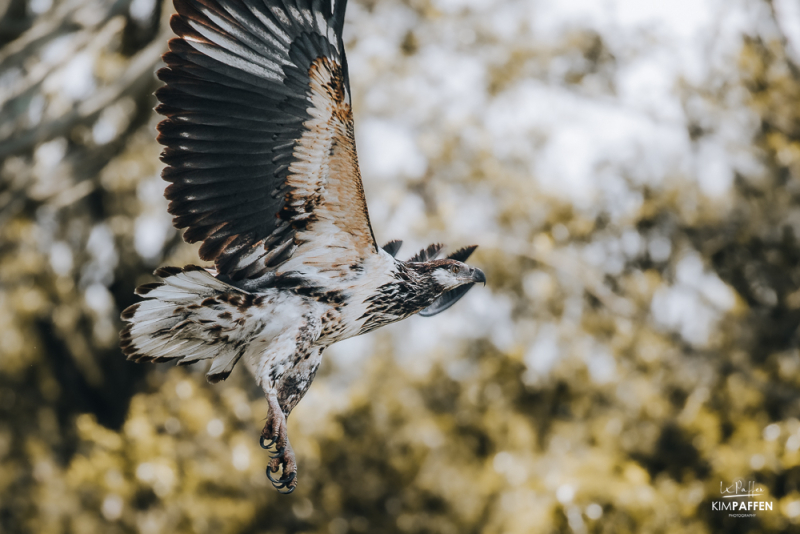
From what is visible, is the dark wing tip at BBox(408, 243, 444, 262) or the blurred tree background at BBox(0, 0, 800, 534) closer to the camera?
the dark wing tip at BBox(408, 243, 444, 262)

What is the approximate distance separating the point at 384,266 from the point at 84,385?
14.1 m

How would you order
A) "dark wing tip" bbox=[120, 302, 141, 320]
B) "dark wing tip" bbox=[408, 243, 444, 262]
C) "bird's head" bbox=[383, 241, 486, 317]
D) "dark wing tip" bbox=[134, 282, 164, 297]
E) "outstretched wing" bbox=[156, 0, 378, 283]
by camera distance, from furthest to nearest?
"dark wing tip" bbox=[408, 243, 444, 262] → "bird's head" bbox=[383, 241, 486, 317] → "dark wing tip" bbox=[120, 302, 141, 320] → "dark wing tip" bbox=[134, 282, 164, 297] → "outstretched wing" bbox=[156, 0, 378, 283]

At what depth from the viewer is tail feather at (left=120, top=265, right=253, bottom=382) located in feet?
8.13

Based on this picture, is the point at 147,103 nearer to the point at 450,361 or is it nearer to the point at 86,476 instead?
the point at 86,476

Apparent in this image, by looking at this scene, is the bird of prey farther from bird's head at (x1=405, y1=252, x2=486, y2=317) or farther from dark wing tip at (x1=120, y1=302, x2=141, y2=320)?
bird's head at (x1=405, y1=252, x2=486, y2=317)

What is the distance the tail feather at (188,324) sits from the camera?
2.48 metres

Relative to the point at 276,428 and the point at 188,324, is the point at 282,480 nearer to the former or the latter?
the point at 276,428

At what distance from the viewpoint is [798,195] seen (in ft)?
29.6

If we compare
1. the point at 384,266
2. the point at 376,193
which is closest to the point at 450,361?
the point at 376,193

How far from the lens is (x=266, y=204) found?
8.21 ft

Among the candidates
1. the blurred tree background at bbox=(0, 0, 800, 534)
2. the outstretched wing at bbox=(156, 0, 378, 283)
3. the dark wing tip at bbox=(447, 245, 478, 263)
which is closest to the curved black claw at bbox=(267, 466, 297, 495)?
the outstretched wing at bbox=(156, 0, 378, 283)
